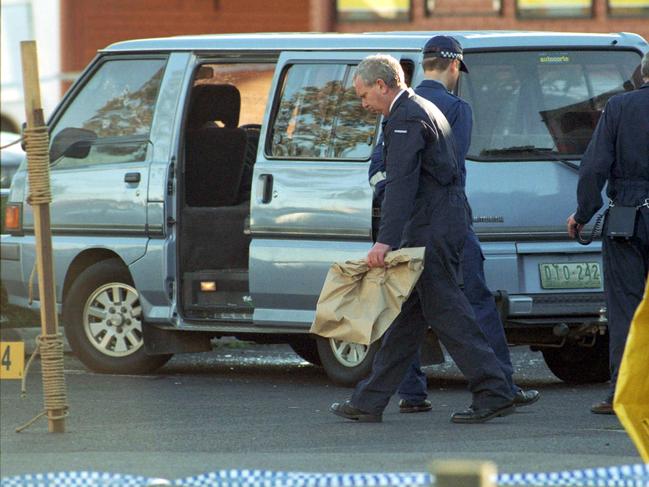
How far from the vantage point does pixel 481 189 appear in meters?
9.43

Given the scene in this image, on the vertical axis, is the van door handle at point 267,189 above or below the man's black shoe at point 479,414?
above

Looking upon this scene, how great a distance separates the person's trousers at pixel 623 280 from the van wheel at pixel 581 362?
63.0 inches

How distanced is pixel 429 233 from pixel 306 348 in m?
3.03

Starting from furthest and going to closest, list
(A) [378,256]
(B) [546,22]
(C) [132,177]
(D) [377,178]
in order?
(B) [546,22], (C) [132,177], (D) [377,178], (A) [378,256]

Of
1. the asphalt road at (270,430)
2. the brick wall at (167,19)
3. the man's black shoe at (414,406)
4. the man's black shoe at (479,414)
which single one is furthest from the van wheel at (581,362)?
the brick wall at (167,19)

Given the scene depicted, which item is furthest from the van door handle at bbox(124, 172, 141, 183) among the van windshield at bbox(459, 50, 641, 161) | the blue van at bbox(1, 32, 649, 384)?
the van windshield at bbox(459, 50, 641, 161)

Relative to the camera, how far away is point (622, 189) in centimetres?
867

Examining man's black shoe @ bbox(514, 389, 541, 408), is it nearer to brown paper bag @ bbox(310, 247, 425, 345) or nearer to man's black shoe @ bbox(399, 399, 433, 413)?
man's black shoe @ bbox(399, 399, 433, 413)

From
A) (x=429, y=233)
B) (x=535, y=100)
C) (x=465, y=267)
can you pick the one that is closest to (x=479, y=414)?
(x=465, y=267)

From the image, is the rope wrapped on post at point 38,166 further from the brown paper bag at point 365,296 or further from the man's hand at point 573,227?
the man's hand at point 573,227

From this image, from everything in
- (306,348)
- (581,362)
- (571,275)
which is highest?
(571,275)

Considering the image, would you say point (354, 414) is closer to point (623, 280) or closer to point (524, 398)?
point (524, 398)

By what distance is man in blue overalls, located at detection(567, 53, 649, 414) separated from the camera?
856 centimetres

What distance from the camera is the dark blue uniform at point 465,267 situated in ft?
28.3
